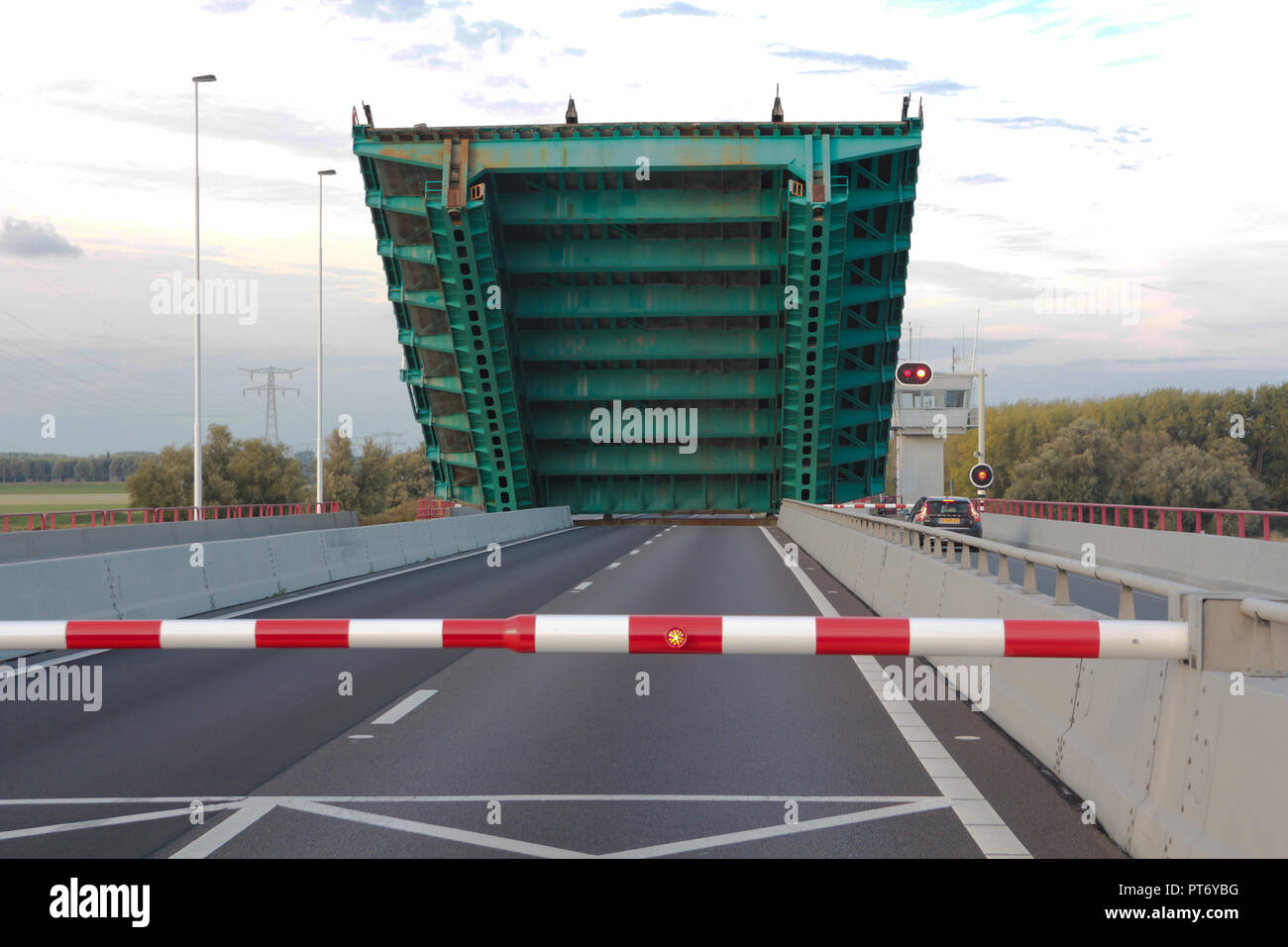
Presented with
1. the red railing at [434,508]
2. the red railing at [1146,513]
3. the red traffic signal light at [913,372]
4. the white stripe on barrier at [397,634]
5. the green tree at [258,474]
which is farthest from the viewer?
the green tree at [258,474]

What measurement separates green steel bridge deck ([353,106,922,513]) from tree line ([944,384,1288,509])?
76.1 m

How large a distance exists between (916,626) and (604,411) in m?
35.5

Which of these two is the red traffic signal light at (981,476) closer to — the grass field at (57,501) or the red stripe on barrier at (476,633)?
the red stripe on barrier at (476,633)

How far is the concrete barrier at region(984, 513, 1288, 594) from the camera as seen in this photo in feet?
70.5

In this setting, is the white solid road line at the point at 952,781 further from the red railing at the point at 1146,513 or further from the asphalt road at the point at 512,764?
the red railing at the point at 1146,513

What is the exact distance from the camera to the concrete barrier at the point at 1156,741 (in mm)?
4234

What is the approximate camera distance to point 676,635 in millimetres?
5297

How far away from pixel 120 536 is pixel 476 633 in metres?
32.7

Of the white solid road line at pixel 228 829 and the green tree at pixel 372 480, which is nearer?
the white solid road line at pixel 228 829

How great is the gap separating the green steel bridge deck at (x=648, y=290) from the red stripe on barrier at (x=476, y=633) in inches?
1141

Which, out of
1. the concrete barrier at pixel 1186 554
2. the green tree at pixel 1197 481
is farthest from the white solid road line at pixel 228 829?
the green tree at pixel 1197 481

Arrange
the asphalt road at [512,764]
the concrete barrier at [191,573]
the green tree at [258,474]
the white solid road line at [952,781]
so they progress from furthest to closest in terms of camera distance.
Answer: the green tree at [258,474], the concrete barrier at [191,573], the asphalt road at [512,764], the white solid road line at [952,781]

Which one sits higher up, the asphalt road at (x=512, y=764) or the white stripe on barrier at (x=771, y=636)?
the white stripe on barrier at (x=771, y=636)
